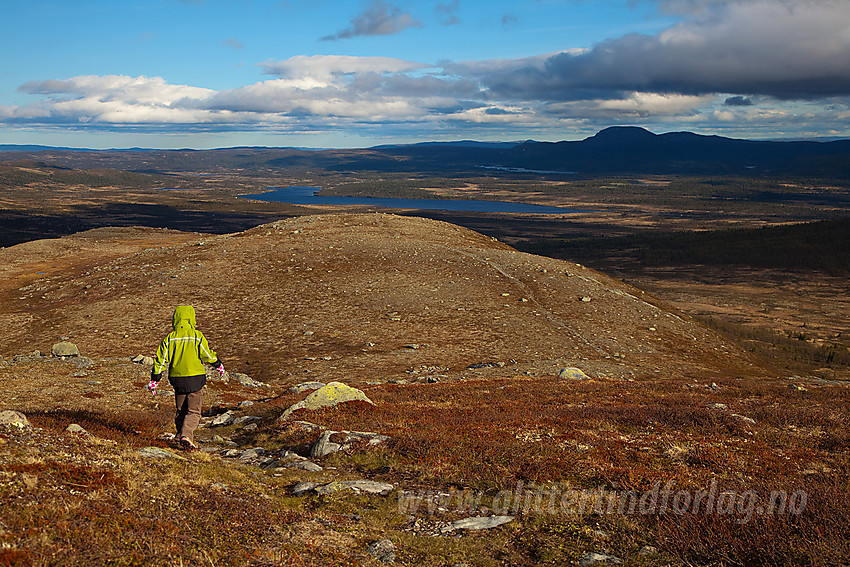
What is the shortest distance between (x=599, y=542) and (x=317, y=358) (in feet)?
72.8

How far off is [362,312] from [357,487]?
84.8 ft

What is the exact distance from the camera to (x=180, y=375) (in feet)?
42.4

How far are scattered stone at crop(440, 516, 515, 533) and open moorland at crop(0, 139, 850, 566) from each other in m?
0.07

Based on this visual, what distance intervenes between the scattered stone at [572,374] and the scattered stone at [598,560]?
58.8 feet

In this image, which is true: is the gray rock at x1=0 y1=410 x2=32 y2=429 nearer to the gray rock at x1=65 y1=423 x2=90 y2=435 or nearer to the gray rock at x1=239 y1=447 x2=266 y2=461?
the gray rock at x1=65 y1=423 x2=90 y2=435

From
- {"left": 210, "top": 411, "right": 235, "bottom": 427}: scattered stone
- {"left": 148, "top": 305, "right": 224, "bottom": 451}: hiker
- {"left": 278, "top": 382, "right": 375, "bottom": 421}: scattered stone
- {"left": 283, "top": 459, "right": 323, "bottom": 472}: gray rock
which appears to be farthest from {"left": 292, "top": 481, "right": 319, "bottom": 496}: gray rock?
{"left": 210, "top": 411, "right": 235, "bottom": 427}: scattered stone

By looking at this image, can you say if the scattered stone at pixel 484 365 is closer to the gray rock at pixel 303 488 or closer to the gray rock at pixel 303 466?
the gray rock at pixel 303 466

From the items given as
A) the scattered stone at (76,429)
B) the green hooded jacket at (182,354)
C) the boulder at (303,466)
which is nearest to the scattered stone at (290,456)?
the boulder at (303,466)

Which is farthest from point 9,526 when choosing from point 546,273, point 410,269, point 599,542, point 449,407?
point 546,273

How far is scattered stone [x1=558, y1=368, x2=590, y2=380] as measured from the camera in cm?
2550

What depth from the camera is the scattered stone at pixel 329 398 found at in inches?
671

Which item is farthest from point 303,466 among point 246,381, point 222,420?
point 246,381

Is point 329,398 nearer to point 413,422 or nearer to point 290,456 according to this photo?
point 413,422

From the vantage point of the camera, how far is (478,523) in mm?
8781
